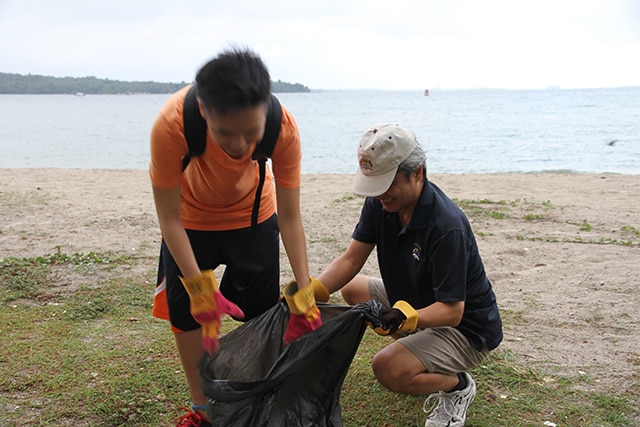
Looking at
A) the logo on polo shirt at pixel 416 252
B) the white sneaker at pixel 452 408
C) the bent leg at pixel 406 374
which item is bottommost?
the white sneaker at pixel 452 408

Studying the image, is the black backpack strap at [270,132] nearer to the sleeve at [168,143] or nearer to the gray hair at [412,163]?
the sleeve at [168,143]

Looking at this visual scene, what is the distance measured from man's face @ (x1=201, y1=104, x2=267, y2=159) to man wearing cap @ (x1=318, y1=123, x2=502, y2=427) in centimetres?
67

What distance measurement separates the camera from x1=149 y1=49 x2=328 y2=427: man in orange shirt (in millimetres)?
1631

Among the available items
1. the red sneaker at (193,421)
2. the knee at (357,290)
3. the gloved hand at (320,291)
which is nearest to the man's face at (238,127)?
the gloved hand at (320,291)

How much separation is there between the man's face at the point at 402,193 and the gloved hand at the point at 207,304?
729mm

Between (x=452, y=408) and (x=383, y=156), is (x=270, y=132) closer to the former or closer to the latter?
(x=383, y=156)

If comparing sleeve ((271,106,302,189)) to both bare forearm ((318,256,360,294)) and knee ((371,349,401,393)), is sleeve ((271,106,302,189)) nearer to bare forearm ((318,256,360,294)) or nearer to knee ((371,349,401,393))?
bare forearm ((318,256,360,294))

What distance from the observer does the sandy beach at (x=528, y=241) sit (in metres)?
3.20

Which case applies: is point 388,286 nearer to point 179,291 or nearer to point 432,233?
point 432,233

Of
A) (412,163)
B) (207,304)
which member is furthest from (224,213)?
(412,163)

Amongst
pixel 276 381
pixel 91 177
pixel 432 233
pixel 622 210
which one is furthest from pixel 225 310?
pixel 91 177

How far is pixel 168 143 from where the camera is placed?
185 centimetres

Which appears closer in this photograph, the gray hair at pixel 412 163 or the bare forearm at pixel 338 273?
the gray hair at pixel 412 163

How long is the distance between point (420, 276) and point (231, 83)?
1.19 m
